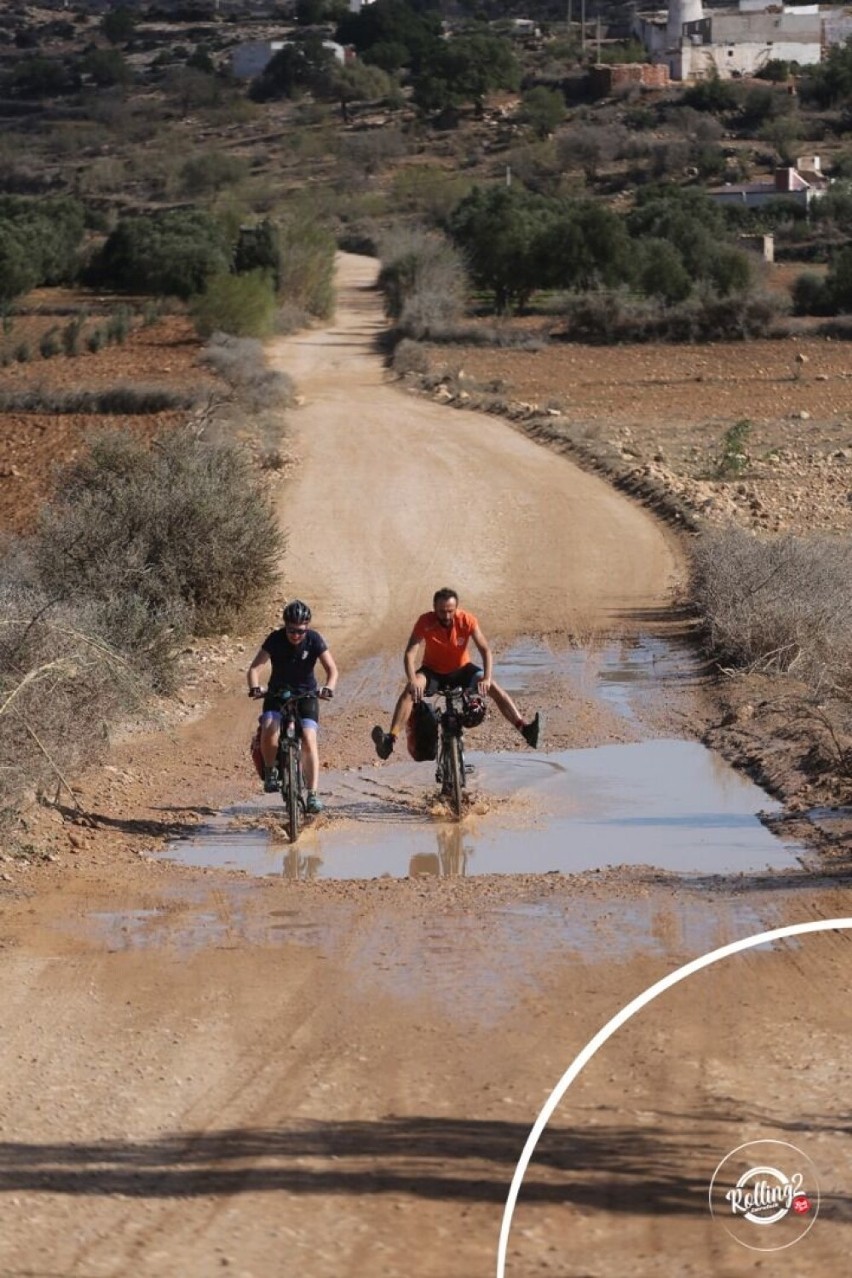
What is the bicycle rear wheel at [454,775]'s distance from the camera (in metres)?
12.5

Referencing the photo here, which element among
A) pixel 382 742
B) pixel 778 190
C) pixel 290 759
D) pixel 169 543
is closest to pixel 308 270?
pixel 778 190

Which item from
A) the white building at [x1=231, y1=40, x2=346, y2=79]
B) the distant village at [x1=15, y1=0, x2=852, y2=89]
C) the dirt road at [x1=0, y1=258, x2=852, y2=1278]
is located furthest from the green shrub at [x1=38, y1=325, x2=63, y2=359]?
the white building at [x1=231, y1=40, x2=346, y2=79]

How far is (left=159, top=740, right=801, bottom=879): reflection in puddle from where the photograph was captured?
11648 millimetres

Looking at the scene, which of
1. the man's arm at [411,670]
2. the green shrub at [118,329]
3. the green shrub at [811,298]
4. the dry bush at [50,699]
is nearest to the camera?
the dry bush at [50,699]

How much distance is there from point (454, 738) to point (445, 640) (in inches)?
30.0

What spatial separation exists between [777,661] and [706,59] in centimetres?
10863

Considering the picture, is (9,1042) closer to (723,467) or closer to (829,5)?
(723,467)

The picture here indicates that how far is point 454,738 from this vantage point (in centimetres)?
1258

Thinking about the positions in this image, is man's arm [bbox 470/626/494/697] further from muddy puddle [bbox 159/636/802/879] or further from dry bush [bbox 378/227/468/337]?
dry bush [bbox 378/227/468/337]

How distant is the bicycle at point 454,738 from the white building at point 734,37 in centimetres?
10558

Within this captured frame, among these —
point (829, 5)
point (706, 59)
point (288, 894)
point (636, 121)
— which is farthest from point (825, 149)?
point (288, 894)

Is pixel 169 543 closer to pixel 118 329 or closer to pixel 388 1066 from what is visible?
pixel 388 1066

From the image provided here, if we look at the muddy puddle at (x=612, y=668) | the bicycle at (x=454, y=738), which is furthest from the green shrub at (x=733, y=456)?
the bicycle at (x=454, y=738)

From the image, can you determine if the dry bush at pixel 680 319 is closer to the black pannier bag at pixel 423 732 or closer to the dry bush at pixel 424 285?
the dry bush at pixel 424 285
